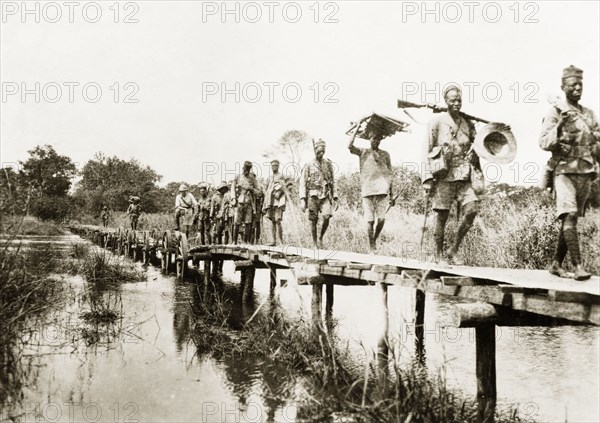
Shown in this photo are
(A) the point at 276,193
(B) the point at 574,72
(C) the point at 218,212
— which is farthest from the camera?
(C) the point at 218,212

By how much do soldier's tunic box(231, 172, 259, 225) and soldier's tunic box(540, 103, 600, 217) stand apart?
27.8ft

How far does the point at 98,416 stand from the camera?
Result: 17.6 feet

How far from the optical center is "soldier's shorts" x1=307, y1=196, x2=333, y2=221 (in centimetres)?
939

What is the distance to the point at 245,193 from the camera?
1270 centimetres

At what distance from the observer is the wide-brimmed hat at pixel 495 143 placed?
5477mm

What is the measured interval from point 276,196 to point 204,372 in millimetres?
5606

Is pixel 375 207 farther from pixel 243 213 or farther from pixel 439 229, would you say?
pixel 243 213

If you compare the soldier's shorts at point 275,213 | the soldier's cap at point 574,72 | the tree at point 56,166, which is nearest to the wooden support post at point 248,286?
the soldier's shorts at point 275,213

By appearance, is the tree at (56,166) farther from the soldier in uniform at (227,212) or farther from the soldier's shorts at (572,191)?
the soldier's shorts at (572,191)

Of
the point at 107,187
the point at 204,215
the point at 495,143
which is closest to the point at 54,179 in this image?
the point at 107,187

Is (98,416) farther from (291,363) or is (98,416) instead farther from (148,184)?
(148,184)

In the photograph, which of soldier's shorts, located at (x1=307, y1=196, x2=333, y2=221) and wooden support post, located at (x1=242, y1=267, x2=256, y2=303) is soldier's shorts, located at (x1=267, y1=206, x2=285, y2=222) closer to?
wooden support post, located at (x1=242, y1=267, x2=256, y2=303)

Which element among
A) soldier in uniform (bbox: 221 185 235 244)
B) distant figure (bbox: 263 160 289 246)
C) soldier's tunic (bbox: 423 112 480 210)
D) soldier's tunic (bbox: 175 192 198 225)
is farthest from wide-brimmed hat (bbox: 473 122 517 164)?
soldier's tunic (bbox: 175 192 198 225)

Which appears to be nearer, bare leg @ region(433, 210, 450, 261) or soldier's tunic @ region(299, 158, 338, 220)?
bare leg @ region(433, 210, 450, 261)
